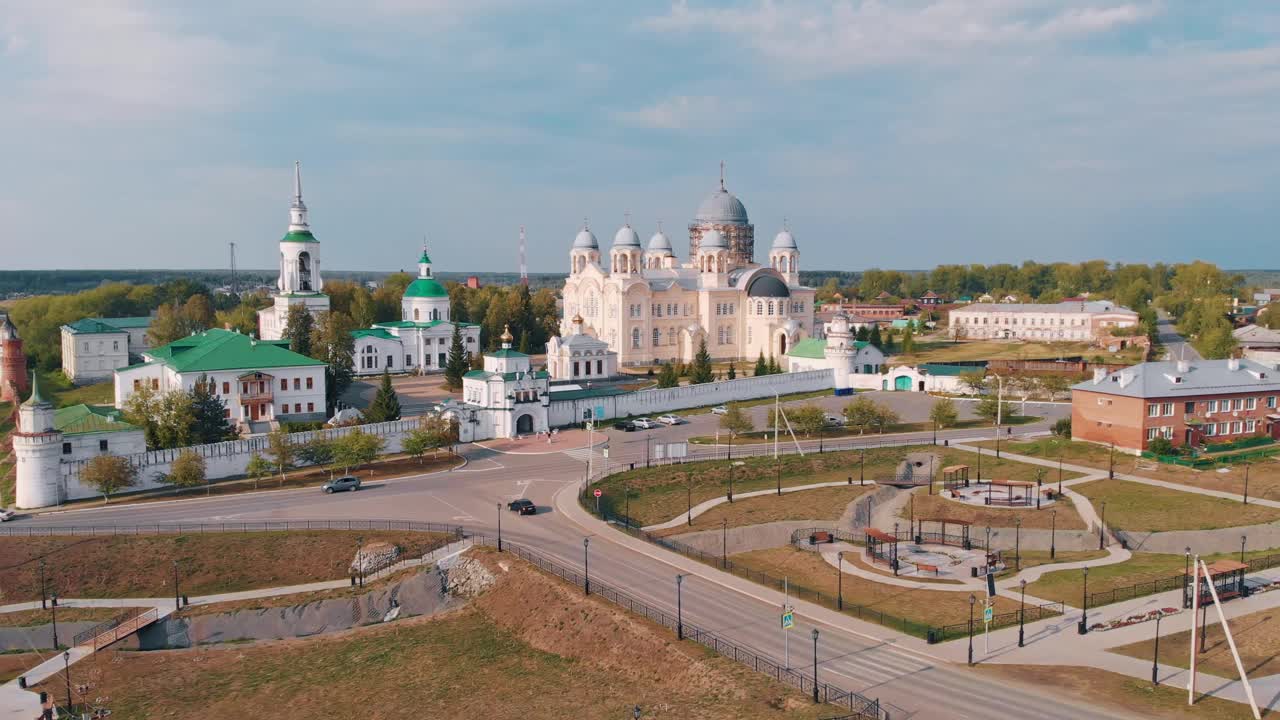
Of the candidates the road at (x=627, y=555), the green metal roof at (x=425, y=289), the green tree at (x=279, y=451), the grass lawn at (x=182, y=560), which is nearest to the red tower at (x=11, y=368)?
the green metal roof at (x=425, y=289)

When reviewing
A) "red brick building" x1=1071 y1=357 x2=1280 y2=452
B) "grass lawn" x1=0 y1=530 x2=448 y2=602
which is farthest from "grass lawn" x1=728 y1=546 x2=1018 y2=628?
"red brick building" x1=1071 y1=357 x2=1280 y2=452

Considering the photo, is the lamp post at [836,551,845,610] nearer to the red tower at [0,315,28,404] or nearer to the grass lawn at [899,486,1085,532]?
the grass lawn at [899,486,1085,532]

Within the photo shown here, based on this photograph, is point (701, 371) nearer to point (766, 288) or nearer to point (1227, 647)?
point (766, 288)

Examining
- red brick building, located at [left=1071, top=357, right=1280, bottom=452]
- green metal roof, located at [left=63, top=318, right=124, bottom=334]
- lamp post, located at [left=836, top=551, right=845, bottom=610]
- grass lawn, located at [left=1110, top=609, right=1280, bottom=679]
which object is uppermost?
green metal roof, located at [left=63, top=318, right=124, bottom=334]

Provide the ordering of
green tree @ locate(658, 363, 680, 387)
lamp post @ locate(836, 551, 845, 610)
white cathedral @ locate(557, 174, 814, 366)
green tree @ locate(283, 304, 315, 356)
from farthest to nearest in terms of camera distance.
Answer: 1. white cathedral @ locate(557, 174, 814, 366)
2. green tree @ locate(283, 304, 315, 356)
3. green tree @ locate(658, 363, 680, 387)
4. lamp post @ locate(836, 551, 845, 610)

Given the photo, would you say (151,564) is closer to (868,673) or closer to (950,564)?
(868,673)
